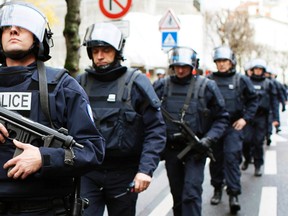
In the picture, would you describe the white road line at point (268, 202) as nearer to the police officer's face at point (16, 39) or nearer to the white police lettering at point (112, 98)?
the white police lettering at point (112, 98)

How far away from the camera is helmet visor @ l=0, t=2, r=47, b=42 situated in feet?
9.46

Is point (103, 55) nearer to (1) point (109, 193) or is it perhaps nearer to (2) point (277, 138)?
(1) point (109, 193)

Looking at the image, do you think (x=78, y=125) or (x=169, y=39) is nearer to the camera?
(x=78, y=125)

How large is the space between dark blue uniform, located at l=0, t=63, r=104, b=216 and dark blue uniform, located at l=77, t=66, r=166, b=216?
1.14m

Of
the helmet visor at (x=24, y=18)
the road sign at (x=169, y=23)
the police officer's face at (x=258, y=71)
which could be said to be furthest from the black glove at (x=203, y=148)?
the road sign at (x=169, y=23)

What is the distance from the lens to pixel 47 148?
264cm

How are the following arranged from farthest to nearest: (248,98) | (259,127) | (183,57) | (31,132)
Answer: (259,127)
(248,98)
(183,57)
(31,132)

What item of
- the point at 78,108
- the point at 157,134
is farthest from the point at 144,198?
the point at 78,108

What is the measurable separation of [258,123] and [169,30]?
4.41 metres

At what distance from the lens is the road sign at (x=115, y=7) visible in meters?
8.84

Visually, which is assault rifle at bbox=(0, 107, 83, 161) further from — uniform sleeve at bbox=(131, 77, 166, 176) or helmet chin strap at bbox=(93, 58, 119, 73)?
helmet chin strap at bbox=(93, 58, 119, 73)

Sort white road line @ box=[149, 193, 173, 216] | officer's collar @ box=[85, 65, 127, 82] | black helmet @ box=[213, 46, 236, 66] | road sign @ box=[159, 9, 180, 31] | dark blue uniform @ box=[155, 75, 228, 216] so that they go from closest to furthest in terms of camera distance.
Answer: officer's collar @ box=[85, 65, 127, 82], dark blue uniform @ box=[155, 75, 228, 216], white road line @ box=[149, 193, 173, 216], black helmet @ box=[213, 46, 236, 66], road sign @ box=[159, 9, 180, 31]

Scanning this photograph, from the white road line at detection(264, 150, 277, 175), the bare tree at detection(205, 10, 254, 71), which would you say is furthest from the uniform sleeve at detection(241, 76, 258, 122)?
the bare tree at detection(205, 10, 254, 71)

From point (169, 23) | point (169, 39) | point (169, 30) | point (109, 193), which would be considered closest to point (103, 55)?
point (109, 193)
